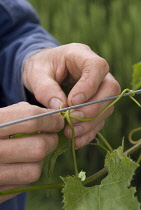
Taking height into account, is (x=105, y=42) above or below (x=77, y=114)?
below

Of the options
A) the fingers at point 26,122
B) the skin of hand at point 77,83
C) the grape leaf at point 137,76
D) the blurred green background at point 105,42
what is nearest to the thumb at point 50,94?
the skin of hand at point 77,83

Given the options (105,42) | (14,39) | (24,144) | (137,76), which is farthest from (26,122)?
(105,42)

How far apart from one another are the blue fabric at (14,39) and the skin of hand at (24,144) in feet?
1.54

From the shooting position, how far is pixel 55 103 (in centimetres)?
71

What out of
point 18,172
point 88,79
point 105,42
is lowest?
point 105,42

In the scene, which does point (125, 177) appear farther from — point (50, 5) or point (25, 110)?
point (50, 5)

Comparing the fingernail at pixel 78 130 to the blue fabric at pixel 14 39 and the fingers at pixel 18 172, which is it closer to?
the fingers at pixel 18 172

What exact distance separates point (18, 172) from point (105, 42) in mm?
1583

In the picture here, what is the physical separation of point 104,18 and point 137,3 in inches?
7.6

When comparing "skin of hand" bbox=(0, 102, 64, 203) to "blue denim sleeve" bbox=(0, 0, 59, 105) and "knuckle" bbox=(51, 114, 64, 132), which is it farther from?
"blue denim sleeve" bbox=(0, 0, 59, 105)

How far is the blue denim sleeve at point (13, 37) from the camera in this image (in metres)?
1.12

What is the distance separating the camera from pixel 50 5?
2533 millimetres

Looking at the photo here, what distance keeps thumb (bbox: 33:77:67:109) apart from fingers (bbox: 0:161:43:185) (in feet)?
0.43

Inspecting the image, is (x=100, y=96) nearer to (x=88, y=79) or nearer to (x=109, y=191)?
(x=88, y=79)
